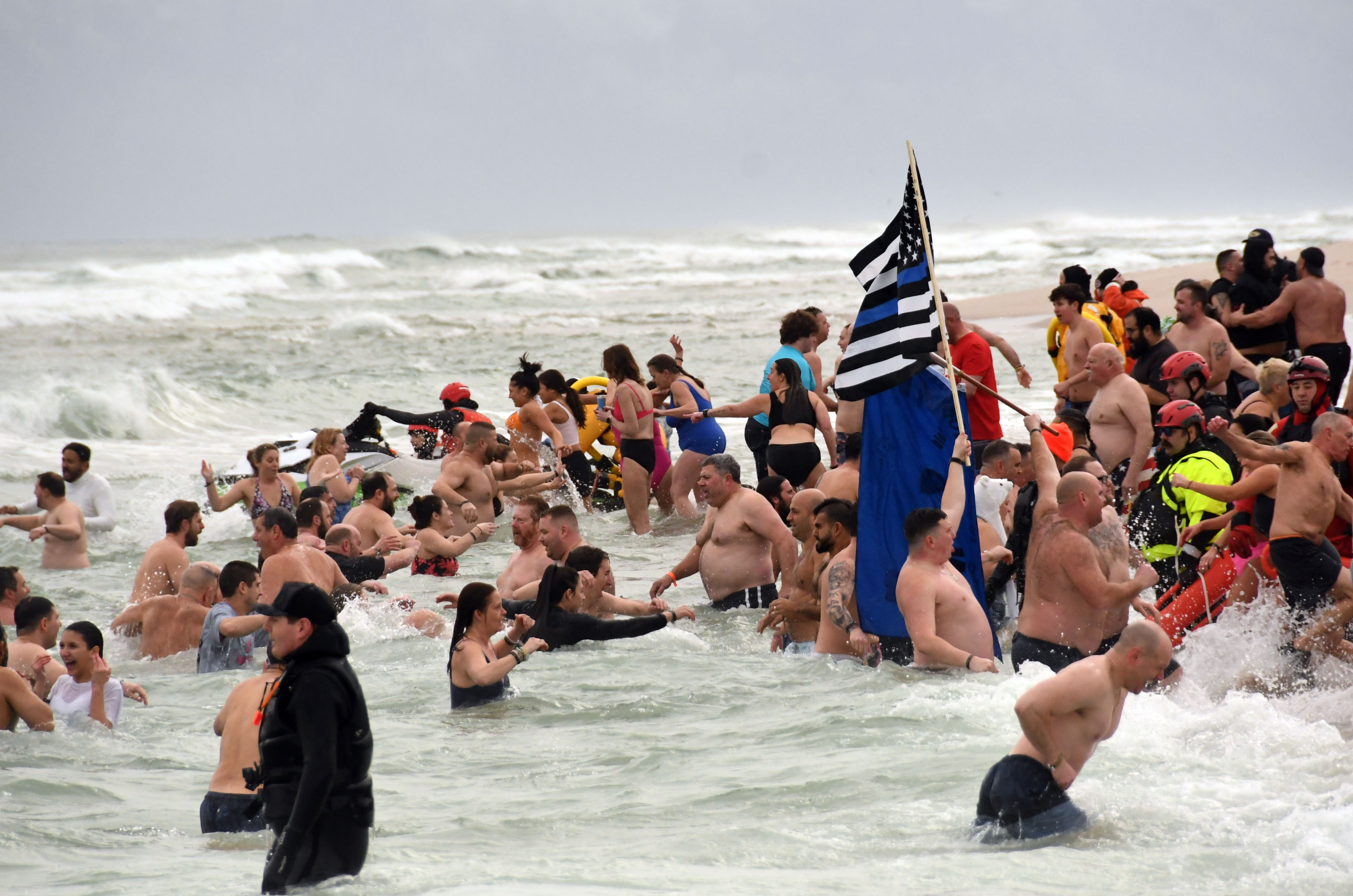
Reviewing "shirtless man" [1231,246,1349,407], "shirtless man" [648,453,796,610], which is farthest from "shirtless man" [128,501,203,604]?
"shirtless man" [1231,246,1349,407]

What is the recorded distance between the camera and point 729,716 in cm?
751

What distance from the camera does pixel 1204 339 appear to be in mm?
10352

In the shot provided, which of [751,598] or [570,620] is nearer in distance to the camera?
[570,620]

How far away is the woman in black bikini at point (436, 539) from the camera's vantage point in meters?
10.7

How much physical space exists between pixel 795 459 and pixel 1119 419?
8.77ft

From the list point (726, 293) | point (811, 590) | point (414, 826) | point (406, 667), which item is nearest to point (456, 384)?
point (406, 667)

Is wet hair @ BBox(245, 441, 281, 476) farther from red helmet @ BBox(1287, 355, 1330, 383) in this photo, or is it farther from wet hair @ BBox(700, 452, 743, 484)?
red helmet @ BBox(1287, 355, 1330, 383)

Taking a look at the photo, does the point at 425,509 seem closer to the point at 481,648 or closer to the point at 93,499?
the point at 481,648

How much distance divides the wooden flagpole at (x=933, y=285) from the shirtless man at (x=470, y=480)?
6.03 m

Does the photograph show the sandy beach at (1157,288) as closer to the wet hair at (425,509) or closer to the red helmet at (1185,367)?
the red helmet at (1185,367)

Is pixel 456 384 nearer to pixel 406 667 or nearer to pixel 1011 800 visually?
pixel 406 667

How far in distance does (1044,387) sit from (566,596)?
14.2 m

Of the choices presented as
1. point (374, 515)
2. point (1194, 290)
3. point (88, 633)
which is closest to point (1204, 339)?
point (1194, 290)

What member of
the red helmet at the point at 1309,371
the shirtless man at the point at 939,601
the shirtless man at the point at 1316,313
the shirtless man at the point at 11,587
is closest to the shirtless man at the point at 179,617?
the shirtless man at the point at 11,587
